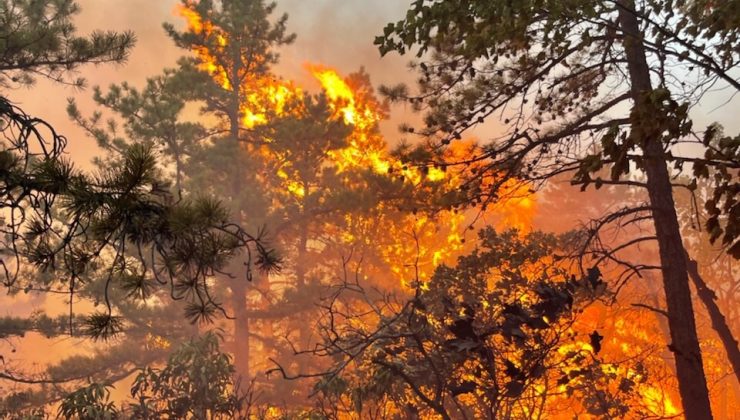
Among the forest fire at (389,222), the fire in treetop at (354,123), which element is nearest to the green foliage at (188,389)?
the forest fire at (389,222)

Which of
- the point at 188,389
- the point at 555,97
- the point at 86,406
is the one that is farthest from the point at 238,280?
the point at 555,97

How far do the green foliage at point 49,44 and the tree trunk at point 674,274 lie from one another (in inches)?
322

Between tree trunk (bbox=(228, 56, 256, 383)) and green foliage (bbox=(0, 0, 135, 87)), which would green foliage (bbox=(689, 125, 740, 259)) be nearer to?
green foliage (bbox=(0, 0, 135, 87))

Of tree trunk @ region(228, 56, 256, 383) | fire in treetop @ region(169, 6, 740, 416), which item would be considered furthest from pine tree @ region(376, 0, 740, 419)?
tree trunk @ region(228, 56, 256, 383)

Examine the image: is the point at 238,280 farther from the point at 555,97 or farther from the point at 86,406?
the point at 555,97

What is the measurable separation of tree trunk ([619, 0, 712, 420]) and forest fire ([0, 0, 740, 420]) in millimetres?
21

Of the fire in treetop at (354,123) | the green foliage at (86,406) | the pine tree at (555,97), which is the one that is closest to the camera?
the pine tree at (555,97)

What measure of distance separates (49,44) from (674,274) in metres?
9.67

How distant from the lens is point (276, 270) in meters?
3.30

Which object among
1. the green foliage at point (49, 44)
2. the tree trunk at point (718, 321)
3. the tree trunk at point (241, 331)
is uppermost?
the green foliage at point (49, 44)

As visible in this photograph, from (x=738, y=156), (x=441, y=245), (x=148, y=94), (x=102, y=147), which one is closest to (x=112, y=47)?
(x=148, y=94)

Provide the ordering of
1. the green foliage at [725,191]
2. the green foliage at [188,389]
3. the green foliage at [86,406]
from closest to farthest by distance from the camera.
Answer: the green foliage at [725,191]
the green foliage at [86,406]
the green foliage at [188,389]

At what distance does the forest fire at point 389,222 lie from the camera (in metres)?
2.74

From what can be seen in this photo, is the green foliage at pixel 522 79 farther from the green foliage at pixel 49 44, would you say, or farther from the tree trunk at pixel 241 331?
the tree trunk at pixel 241 331
